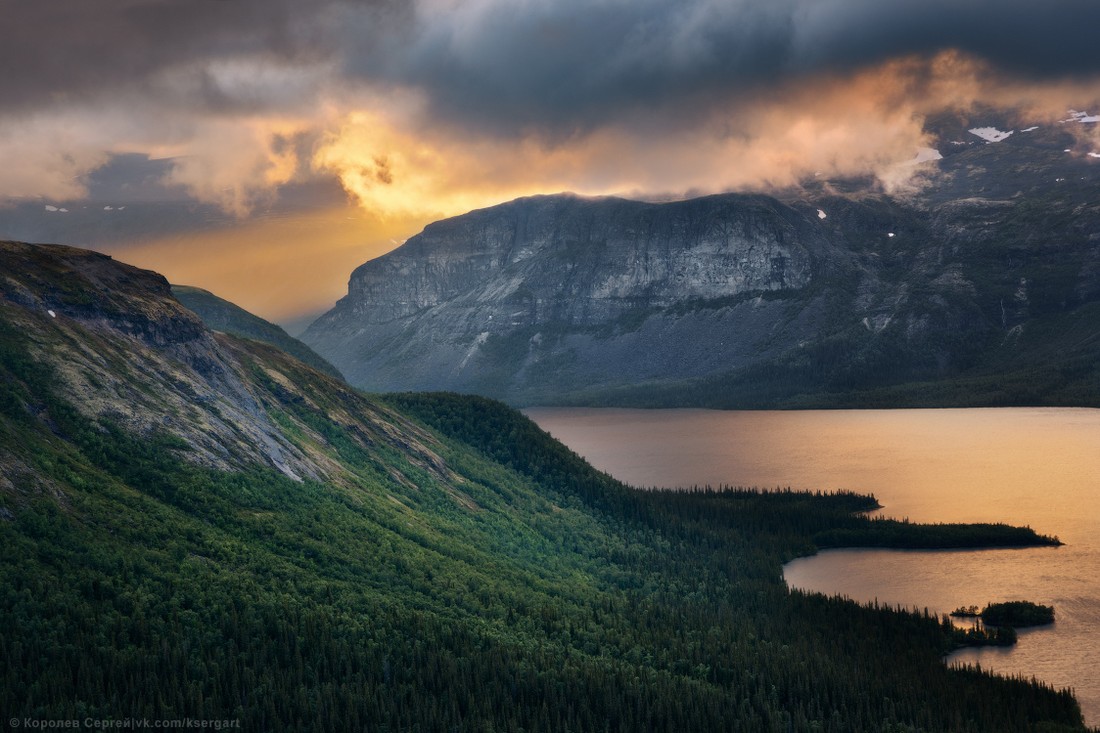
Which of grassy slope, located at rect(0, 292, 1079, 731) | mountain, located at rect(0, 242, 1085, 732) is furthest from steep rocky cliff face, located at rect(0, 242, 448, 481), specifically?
grassy slope, located at rect(0, 292, 1079, 731)

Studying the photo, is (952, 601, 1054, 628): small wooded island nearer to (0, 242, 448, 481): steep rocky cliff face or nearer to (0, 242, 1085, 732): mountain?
(0, 242, 1085, 732): mountain

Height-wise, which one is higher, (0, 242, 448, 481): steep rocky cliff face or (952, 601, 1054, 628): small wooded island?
(0, 242, 448, 481): steep rocky cliff face

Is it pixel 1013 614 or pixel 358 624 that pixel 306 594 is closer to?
pixel 358 624

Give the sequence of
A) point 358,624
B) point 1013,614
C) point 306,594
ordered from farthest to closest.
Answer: point 1013,614 < point 306,594 < point 358,624

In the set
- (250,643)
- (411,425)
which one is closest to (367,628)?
(250,643)

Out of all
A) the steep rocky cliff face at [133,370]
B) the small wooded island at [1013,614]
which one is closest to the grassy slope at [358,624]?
the steep rocky cliff face at [133,370]

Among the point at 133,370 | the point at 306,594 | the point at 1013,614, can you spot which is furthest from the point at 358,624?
the point at 1013,614

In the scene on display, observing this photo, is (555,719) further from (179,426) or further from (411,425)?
(411,425)
